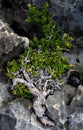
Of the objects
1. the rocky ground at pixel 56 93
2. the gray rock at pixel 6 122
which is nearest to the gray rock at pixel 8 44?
the rocky ground at pixel 56 93

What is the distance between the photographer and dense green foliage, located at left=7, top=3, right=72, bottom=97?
11.2 metres

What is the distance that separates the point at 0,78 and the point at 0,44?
1.34m

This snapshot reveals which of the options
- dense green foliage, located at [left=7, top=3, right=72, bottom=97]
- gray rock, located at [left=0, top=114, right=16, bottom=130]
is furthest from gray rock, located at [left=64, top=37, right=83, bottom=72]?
gray rock, located at [left=0, top=114, right=16, bottom=130]

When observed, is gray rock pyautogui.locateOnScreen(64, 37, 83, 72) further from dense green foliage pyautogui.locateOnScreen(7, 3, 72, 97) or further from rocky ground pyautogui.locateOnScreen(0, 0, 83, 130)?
dense green foliage pyautogui.locateOnScreen(7, 3, 72, 97)

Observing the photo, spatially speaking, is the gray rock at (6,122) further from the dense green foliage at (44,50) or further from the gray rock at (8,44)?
the gray rock at (8,44)

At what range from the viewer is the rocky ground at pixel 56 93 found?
34.7ft

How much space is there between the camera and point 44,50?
11922 mm

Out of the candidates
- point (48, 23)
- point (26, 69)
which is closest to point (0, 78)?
point (26, 69)

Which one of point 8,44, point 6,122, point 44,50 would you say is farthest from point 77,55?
point 6,122

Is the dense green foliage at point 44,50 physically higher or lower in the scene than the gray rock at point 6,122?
higher

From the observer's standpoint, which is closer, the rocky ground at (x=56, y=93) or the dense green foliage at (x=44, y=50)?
the rocky ground at (x=56, y=93)

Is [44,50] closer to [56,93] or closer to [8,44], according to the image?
[8,44]

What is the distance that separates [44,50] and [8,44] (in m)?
1.64

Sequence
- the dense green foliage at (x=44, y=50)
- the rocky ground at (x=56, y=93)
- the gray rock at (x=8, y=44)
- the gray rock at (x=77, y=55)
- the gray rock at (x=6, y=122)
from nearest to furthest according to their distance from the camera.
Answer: the rocky ground at (x=56, y=93) → the gray rock at (x=6, y=122) → the gray rock at (x=8, y=44) → the dense green foliage at (x=44, y=50) → the gray rock at (x=77, y=55)
